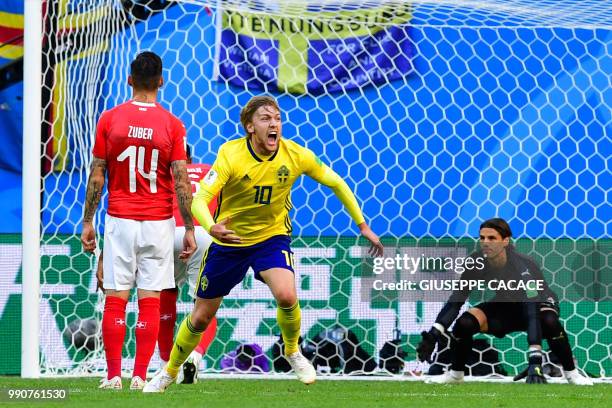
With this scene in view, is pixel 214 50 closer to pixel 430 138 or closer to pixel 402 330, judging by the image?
pixel 430 138

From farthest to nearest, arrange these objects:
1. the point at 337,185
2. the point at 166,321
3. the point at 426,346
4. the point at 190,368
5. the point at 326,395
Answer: the point at 426,346, the point at 166,321, the point at 190,368, the point at 337,185, the point at 326,395

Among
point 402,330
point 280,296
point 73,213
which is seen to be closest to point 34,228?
point 73,213

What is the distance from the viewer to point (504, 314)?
21.4 feet

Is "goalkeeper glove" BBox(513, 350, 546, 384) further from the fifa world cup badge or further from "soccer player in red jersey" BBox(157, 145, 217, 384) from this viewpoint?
the fifa world cup badge

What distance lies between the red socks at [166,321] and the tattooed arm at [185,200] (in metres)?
0.81

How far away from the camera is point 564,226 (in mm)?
8625

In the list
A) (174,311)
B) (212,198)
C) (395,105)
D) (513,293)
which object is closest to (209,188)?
(212,198)

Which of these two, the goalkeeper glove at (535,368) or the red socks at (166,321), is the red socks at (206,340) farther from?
the goalkeeper glove at (535,368)

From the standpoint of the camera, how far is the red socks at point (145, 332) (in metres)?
5.34

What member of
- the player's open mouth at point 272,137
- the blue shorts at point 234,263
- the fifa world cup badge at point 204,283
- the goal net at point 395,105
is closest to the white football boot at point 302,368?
the blue shorts at point 234,263

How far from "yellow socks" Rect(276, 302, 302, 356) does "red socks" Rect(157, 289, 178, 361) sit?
→ 912 millimetres

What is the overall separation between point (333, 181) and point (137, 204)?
944 millimetres

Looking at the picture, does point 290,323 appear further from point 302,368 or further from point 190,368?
point 190,368

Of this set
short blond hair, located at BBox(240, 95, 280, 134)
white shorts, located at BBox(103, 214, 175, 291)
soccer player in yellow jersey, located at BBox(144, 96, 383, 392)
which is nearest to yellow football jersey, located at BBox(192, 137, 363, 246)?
soccer player in yellow jersey, located at BBox(144, 96, 383, 392)
